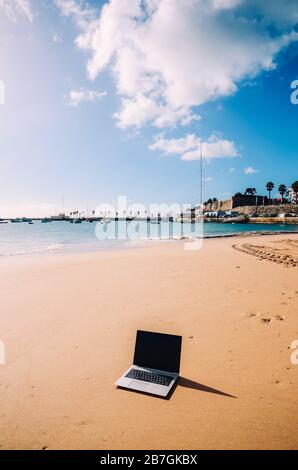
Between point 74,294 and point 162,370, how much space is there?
220 inches

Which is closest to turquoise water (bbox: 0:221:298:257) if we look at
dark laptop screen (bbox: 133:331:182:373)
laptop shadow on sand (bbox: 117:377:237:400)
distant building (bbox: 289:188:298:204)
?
dark laptop screen (bbox: 133:331:182:373)

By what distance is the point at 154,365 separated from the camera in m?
4.31

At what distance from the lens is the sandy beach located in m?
3.21

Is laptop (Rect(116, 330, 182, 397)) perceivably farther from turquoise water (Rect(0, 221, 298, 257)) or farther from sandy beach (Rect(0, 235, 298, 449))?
turquoise water (Rect(0, 221, 298, 257))

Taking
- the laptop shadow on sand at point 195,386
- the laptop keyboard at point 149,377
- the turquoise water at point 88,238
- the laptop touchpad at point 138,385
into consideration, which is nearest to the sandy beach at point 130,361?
the laptop shadow on sand at point 195,386

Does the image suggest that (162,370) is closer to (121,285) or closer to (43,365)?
(43,365)

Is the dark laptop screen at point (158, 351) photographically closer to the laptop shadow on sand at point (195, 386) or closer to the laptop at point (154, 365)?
the laptop at point (154, 365)

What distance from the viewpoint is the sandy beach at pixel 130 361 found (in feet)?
10.5

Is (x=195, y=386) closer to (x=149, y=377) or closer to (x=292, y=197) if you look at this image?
(x=149, y=377)

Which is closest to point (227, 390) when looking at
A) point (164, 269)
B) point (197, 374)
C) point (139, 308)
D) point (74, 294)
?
point (197, 374)

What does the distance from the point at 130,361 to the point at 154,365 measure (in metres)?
0.69

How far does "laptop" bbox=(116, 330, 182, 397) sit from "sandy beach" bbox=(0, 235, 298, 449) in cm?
17

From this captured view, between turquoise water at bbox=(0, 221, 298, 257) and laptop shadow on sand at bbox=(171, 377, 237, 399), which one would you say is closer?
laptop shadow on sand at bbox=(171, 377, 237, 399)

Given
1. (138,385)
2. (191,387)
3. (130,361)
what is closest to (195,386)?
(191,387)
